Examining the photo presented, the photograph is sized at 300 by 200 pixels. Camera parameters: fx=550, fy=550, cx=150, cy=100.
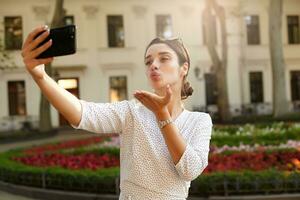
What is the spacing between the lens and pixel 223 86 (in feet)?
88.0

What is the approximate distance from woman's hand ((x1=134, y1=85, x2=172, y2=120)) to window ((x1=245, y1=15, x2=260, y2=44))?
32.1 metres

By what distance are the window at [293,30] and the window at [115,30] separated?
34.5 feet

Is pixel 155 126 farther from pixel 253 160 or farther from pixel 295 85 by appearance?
pixel 295 85

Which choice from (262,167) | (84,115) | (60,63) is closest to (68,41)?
(84,115)

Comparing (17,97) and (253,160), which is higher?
(17,97)

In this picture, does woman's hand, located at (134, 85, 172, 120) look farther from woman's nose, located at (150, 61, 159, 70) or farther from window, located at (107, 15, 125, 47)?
window, located at (107, 15, 125, 47)

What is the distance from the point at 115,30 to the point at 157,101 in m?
30.2

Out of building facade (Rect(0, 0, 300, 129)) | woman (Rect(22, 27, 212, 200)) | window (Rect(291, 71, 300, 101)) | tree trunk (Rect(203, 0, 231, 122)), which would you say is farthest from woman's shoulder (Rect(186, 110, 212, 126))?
window (Rect(291, 71, 300, 101))

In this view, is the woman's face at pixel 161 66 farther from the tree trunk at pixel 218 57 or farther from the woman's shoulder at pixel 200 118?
the tree trunk at pixel 218 57

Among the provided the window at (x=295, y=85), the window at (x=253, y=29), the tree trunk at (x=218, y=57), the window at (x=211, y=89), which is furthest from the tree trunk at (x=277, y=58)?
the window at (x=295, y=85)

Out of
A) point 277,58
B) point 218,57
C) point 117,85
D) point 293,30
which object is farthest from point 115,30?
point 293,30

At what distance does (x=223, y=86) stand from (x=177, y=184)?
2492 cm

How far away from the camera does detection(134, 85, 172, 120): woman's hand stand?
196 centimetres

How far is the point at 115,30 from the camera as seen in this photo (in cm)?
3186
